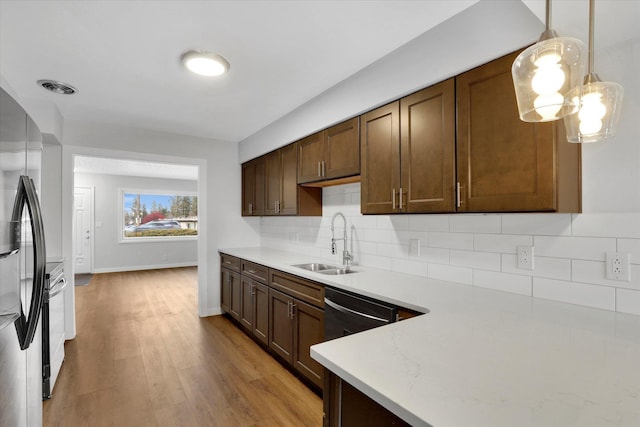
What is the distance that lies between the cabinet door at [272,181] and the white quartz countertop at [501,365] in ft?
7.57

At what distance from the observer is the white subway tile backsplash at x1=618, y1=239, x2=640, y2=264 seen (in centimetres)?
132

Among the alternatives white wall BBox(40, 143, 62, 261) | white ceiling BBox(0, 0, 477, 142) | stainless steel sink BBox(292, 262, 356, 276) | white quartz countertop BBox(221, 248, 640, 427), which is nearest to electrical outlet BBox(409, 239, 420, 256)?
stainless steel sink BBox(292, 262, 356, 276)

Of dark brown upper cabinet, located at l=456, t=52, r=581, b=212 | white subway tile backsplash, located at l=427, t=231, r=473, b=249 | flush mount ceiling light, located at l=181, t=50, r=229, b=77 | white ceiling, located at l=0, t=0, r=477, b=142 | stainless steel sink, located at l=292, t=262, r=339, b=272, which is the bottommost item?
stainless steel sink, located at l=292, t=262, r=339, b=272

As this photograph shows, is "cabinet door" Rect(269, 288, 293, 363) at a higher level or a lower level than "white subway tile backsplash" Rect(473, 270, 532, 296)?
lower

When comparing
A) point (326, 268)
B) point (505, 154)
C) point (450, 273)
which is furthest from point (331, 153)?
point (505, 154)

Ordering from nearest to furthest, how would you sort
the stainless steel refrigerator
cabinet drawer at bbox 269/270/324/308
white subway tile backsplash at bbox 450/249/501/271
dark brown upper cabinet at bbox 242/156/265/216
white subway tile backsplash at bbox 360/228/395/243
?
the stainless steel refrigerator < white subway tile backsplash at bbox 450/249/501/271 < cabinet drawer at bbox 269/270/324/308 < white subway tile backsplash at bbox 360/228/395/243 < dark brown upper cabinet at bbox 242/156/265/216

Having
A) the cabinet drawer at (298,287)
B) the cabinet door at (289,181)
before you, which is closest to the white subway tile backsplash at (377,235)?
the cabinet drawer at (298,287)

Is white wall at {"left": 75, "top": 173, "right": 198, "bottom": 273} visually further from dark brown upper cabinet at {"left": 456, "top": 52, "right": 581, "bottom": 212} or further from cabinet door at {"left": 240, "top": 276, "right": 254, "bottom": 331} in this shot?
dark brown upper cabinet at {"left": 456, "top": 52, "right": 581, "bottom": 212}

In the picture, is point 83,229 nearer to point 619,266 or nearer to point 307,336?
point 307,336

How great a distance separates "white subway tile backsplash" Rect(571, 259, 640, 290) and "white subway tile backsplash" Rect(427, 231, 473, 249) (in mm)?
532

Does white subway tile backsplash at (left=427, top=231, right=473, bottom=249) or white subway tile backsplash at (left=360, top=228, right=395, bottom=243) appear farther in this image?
white subway tile backsplash at (left=360, top=228, right=395, bottom=243)

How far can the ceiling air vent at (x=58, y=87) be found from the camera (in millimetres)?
2488

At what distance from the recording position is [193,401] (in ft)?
7.36

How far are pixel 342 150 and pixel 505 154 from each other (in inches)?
49.5
